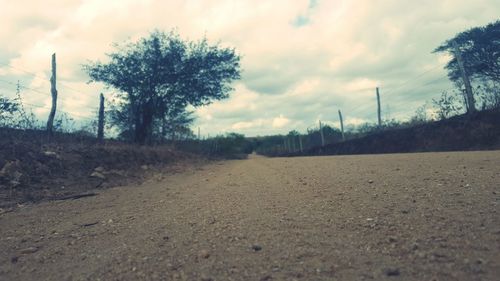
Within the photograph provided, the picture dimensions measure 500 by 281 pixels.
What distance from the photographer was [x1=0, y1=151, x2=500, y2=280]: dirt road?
1.46m

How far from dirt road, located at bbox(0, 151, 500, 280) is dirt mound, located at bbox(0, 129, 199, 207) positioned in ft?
4.54

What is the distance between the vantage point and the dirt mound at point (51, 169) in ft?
15.3

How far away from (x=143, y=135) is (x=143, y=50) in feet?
13.5

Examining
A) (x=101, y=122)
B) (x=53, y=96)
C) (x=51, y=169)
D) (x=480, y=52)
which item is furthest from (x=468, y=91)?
(x=53, y=96)

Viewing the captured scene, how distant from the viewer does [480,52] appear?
17.5 metres

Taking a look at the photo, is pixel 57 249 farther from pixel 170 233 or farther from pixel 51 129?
pixel 51 129

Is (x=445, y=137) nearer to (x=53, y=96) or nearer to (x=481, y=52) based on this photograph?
(x=481, y=52)

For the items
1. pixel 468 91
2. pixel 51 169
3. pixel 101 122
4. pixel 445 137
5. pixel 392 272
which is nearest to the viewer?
pixel 392 272

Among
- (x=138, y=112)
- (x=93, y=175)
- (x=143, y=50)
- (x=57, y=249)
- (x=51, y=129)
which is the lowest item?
(x=57, y=249)

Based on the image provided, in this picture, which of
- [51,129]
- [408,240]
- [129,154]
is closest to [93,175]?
[129,154]

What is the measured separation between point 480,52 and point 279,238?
20.5 m

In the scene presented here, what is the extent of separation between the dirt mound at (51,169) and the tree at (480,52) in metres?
16.9

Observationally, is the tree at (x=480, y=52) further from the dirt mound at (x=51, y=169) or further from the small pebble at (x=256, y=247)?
the small pebble at (x=256, y=247)

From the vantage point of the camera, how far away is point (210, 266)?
158 centimetres
